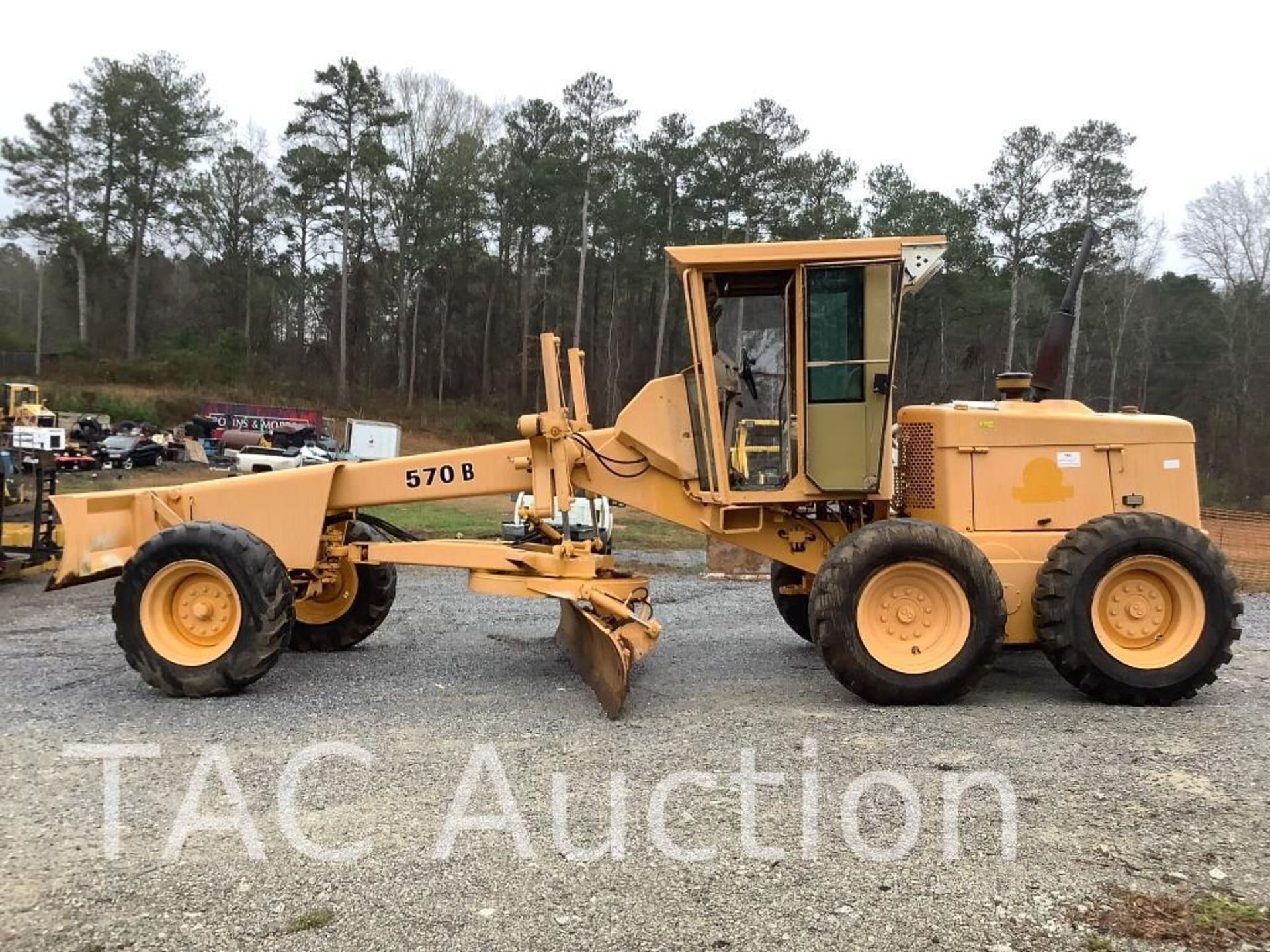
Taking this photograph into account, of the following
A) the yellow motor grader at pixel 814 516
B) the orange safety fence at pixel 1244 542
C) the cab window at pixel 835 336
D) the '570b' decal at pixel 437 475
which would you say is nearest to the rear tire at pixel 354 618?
the yellow motor grader at pixel 814 516

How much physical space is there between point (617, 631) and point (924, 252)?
126 inches

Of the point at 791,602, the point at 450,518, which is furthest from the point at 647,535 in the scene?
the point at 791,602

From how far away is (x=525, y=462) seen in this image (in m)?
6.73

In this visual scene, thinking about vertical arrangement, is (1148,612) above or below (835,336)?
below

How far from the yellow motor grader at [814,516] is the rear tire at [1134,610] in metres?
0.01

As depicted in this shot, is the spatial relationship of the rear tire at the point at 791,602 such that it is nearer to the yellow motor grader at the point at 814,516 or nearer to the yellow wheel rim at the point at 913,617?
the yellow motor grader at the point at 814,516

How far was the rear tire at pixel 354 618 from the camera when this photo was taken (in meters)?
7.72

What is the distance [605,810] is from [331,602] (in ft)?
14.1

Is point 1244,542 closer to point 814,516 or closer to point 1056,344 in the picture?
point 1056,344

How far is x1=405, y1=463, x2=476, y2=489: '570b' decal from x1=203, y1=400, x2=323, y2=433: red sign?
129ft

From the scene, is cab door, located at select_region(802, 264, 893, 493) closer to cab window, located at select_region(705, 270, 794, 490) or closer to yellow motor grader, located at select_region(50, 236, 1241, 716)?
yellow motor grader, located at select_region(50, 236, 1241, 716)

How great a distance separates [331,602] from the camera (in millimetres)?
7766

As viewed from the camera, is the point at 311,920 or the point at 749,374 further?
the point at 749,374

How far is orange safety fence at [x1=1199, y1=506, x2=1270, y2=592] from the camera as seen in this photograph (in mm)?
13297
